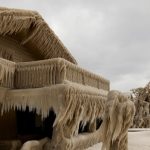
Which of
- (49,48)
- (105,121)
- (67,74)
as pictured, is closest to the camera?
(105,121)

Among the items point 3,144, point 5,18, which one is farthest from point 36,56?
point 3,144

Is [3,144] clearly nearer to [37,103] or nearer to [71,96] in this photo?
[37,103]

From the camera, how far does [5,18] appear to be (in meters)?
9.68

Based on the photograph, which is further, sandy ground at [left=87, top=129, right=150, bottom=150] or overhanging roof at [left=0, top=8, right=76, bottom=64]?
sandy ground at [left=87, top=129, right=150, bottom=150]

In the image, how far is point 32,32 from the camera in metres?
11.4

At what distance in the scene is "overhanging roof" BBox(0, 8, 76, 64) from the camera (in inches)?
394

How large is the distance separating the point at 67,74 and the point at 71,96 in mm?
917

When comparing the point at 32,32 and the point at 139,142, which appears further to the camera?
the point at 139,142

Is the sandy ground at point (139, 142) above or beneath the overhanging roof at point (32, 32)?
beneath

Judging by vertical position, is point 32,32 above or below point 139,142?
above

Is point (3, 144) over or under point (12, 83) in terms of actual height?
under

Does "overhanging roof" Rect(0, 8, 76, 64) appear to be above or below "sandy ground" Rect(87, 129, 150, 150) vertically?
above

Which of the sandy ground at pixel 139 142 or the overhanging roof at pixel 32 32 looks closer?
the overhanging roof at pixel 32 32

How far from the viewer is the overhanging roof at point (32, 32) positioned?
32.8 feet
